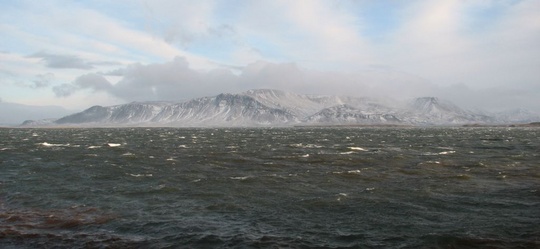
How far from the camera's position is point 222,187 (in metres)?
32.2

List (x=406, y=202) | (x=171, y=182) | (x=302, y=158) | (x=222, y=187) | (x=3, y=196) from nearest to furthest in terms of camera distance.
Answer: (x=406, y=202) → (x=3, y=196) → (x=222, y=187) → (x=171, y=182) → (x=302, y=158)

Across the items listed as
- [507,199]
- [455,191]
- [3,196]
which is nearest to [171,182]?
[3,196]

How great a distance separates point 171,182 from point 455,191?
21.1m

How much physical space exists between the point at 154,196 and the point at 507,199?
22.6 m

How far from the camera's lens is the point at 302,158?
178ft

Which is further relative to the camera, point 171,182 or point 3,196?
point 171,182

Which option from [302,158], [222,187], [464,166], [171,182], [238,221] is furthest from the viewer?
[302,158]

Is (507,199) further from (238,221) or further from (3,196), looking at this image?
(3,196)

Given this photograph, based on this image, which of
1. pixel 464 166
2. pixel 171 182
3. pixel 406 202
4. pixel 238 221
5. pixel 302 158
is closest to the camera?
pixel 238 221

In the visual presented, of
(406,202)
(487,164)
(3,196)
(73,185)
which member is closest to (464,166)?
(487,164)

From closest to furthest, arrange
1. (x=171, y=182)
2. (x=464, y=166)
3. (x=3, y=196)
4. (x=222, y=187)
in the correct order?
(x=3, y=196), (x=222, y=187), (x=171, y=182), (x=464, y=166)

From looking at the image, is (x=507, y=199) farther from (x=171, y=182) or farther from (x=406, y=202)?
(x=171, y=182)

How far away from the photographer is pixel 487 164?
46.8m

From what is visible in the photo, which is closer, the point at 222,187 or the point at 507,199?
the point at 507,199
